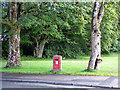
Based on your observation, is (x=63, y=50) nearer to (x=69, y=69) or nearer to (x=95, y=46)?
(x=69, y=69)

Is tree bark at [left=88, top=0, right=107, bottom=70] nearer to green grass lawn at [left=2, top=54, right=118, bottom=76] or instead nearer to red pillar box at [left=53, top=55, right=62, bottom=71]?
green grass lawn at [left=2, top=54, right=118, bottom=76]

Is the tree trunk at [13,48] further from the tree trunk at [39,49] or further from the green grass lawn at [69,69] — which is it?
the tree trunk at [39,49]

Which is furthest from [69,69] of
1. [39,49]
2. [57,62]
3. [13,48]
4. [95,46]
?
[39,49]

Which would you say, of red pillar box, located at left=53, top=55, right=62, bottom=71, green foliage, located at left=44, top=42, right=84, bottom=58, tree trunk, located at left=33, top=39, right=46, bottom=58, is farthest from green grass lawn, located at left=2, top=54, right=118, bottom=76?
green foliage, located at left=44, top=42, right=84, bottom=58

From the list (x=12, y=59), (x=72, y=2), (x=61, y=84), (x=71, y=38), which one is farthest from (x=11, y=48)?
(x=71, y=38)

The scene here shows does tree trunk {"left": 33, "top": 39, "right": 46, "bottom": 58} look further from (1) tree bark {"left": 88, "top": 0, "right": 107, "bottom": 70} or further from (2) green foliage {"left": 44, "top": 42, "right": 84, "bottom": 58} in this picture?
(1) tree bark {"left": 88, "top": 0, "right": 107, "bottom": 70}

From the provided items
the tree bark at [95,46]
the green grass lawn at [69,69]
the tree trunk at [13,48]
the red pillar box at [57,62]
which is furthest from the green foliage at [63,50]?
the red pillar box at [57,62]

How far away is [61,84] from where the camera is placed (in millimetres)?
9914

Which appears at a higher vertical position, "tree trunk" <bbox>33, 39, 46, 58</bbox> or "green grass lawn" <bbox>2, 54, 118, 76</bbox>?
"tree trunk" <bbox>33, 39, 46, 58</bbox>

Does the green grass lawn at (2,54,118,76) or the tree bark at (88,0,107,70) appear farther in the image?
the tree bark at (88,0,107,70)

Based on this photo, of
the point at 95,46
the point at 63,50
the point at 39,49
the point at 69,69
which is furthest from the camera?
the point at 63,50

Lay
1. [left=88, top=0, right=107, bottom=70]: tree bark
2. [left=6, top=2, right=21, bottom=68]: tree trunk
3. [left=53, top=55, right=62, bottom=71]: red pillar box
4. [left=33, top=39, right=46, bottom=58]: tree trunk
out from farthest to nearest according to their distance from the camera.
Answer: [left=33, top=39, right=46, bottom=58]: tree trunk < [left=6, top=2, right=21, bottom=68]: tree trunk < [left=88, top=0, right=107, bottom=70]: tree bark < [left=53, top=55, right=62, bottom=71]: red pillar box

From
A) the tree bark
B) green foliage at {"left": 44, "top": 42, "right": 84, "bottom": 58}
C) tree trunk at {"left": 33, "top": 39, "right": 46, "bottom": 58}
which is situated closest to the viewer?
the tree bark

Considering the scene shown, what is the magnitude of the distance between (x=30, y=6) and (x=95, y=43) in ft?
20.6
